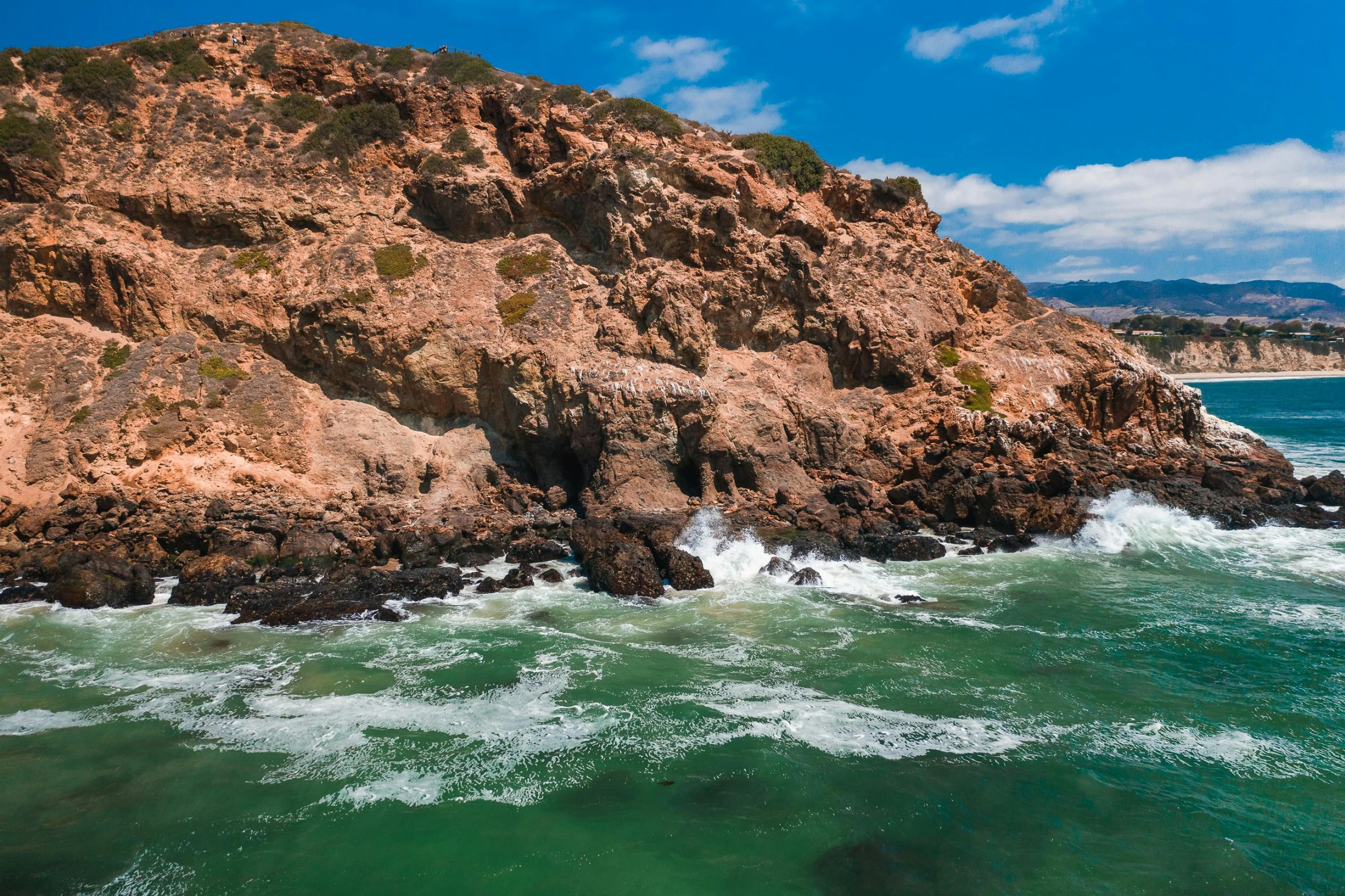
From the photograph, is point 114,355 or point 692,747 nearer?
point 692,747

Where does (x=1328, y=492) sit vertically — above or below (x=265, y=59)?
below

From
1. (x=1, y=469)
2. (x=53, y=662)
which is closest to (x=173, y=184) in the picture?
(x=1, y=469)

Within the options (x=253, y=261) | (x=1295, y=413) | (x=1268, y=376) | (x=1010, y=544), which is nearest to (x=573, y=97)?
(x=253, y=261)

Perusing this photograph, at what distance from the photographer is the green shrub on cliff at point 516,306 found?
30609 millimetres

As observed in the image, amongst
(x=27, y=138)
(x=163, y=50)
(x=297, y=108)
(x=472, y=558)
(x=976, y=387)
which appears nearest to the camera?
(x=472, y=558)

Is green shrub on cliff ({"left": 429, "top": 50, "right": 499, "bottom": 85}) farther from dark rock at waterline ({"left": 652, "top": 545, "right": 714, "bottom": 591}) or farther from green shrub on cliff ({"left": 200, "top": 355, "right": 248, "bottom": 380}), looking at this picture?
dark rock at waterline ({"left": 652, "top": 545, "right": 714, "bottom": 591})

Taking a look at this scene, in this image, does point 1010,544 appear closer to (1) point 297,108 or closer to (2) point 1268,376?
(1) point 297,108

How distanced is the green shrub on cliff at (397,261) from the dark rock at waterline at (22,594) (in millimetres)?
15587

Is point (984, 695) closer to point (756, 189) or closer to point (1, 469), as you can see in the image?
point (756, 189)

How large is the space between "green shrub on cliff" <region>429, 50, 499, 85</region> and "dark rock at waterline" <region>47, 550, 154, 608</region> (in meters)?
25.9

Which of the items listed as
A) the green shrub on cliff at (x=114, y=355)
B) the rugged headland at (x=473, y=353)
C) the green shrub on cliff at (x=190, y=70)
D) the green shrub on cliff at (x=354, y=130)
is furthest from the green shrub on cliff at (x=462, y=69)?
the green shrub on cliff at (x=114, y=355)

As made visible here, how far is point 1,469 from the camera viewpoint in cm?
2467

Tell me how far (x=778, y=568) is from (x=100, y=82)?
34059 millimetres

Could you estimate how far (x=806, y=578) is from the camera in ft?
71.7
